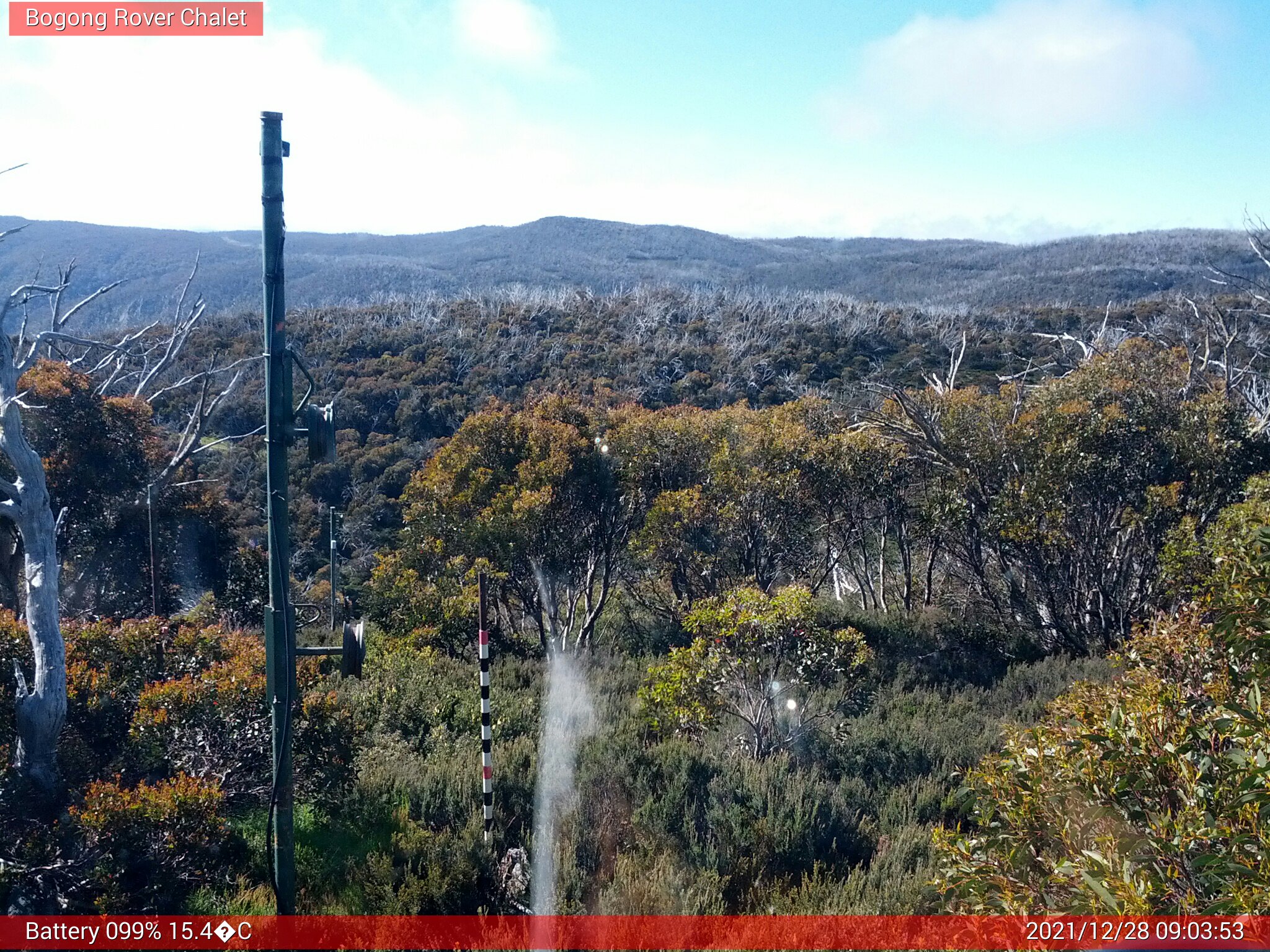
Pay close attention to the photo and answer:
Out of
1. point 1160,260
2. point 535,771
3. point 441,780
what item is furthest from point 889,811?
point 1160,260

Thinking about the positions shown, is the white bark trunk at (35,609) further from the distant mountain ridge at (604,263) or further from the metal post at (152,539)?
the distant mountain ridge at (604,263)

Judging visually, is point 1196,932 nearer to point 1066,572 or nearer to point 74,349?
point 1066,572

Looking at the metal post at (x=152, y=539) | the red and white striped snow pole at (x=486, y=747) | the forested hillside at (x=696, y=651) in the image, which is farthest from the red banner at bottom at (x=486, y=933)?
the metal post at (x=152, y=539)

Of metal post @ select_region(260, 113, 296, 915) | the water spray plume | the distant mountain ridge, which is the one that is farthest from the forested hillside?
the distant mountain ridge

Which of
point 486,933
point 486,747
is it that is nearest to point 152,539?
point 486,747

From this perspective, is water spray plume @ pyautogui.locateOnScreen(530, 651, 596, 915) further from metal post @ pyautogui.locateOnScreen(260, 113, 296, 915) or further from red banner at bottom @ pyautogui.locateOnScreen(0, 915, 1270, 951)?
metal post @ pyautogui.locateOnScreen(260, 113, 296, 915)

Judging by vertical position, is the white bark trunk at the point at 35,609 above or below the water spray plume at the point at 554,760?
above
